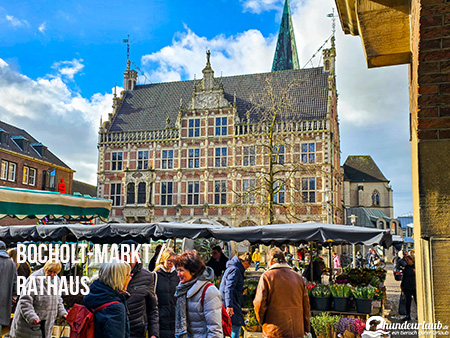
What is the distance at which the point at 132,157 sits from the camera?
119 feet

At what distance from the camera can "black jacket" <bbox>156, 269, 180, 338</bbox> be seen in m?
5.49

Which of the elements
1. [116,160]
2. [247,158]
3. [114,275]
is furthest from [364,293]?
[116,160]

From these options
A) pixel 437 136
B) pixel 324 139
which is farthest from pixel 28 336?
pixel 324 139

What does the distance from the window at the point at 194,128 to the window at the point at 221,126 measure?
167cm

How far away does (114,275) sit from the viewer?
3531 millimetres

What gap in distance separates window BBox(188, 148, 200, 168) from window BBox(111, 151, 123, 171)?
628cm

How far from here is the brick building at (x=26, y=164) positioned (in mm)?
32562

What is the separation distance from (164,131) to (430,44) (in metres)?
34.0

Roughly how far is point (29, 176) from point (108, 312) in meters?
35.2

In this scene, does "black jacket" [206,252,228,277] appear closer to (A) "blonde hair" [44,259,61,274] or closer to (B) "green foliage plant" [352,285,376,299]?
(B) "green foliage plant" [352,285,376,299]

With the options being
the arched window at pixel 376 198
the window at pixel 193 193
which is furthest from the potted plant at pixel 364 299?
the arched window at pixel 376 198

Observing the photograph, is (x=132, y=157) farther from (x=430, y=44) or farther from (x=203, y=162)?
(x=430, y=44)

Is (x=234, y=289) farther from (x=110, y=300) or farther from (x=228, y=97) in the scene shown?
(x=228, y=97)

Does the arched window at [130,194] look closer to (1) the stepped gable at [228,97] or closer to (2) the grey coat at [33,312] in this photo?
(1) the stepped gable at [228,97]
